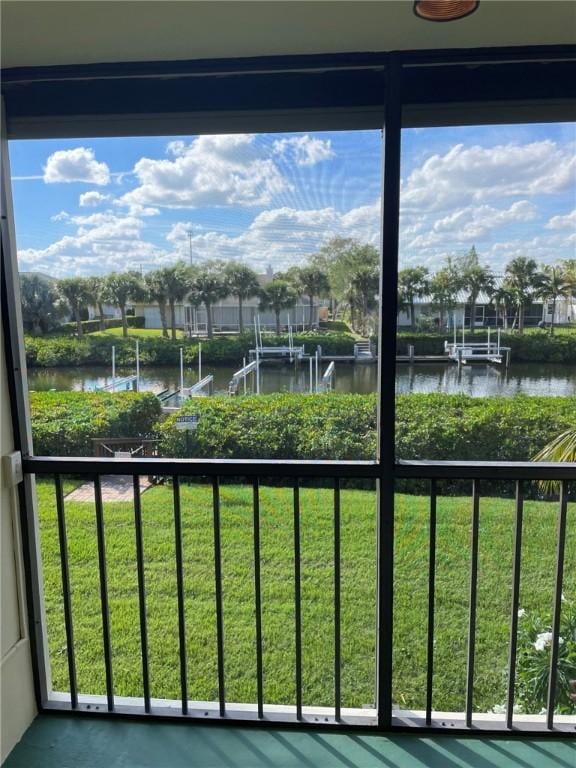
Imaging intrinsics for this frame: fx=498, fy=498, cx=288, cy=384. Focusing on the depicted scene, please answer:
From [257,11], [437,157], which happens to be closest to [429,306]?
[437,157]

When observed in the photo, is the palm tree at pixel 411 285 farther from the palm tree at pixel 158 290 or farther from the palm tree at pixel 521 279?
the palm tree at pixel 158 290

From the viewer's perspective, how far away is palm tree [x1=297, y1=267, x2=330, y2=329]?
5.61 ft

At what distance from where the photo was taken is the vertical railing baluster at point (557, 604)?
172 centimetres

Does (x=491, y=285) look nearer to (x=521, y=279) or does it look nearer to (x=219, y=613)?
(x=521, y=279)

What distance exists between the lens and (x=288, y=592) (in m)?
2.05

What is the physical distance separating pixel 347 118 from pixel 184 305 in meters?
0.83

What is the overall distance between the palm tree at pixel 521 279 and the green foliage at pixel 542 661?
3.79ft

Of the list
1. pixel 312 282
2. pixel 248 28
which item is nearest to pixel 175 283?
pixel 312 282

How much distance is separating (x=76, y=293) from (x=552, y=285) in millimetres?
1649

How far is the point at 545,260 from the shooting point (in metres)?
1.65

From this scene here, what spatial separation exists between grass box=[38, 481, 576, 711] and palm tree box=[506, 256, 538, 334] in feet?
2.47

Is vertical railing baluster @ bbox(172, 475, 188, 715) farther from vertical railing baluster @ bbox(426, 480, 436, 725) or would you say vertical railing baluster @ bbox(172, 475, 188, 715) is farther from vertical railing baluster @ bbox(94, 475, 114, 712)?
vertical railing baluster @ bbox(426, 480, 436, 725)

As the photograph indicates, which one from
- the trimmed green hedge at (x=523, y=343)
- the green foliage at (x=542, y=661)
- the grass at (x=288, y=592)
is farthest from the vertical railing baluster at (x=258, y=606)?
the green foliage at (x=542, y=661)

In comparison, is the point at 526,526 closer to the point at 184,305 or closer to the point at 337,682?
the point at 337,682
